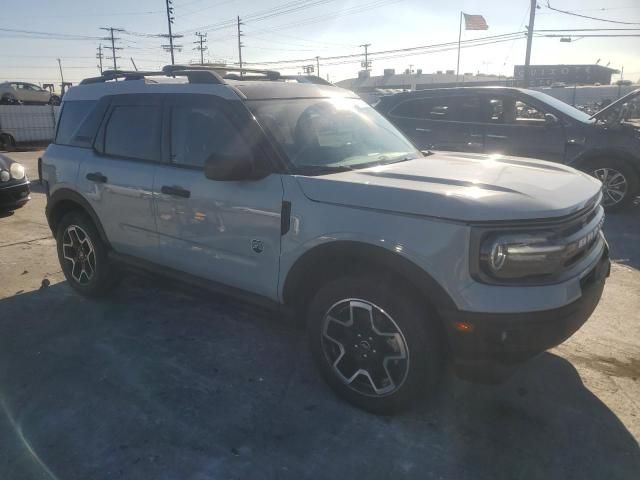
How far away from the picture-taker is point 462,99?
7.84m

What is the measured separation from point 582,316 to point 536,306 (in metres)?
0.40

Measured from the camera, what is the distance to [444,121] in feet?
26.0

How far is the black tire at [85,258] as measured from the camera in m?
→ 4.44

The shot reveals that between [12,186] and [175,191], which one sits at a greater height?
[175,191]

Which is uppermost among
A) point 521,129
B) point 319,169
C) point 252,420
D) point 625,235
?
point 521,129

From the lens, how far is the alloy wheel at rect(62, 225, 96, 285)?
452 centimetres

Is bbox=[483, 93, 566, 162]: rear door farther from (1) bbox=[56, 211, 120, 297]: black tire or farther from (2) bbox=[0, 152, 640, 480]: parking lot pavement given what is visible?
(1) bbox=[56, 211, 120, 297]: black tire

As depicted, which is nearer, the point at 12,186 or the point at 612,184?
the point at 612,184

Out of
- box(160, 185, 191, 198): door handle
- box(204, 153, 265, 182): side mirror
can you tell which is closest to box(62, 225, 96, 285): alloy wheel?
box(160, 185, 191, 198): door handle

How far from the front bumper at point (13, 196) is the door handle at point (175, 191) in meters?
5.14

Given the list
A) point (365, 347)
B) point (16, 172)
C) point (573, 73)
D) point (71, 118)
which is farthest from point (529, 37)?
point (573, 73)

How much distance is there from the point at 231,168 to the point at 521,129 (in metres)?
5.84

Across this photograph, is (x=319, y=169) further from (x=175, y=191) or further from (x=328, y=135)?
(x=175, y=191)

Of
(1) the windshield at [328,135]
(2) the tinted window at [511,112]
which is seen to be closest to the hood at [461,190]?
(1) the windshield at [328,135]
